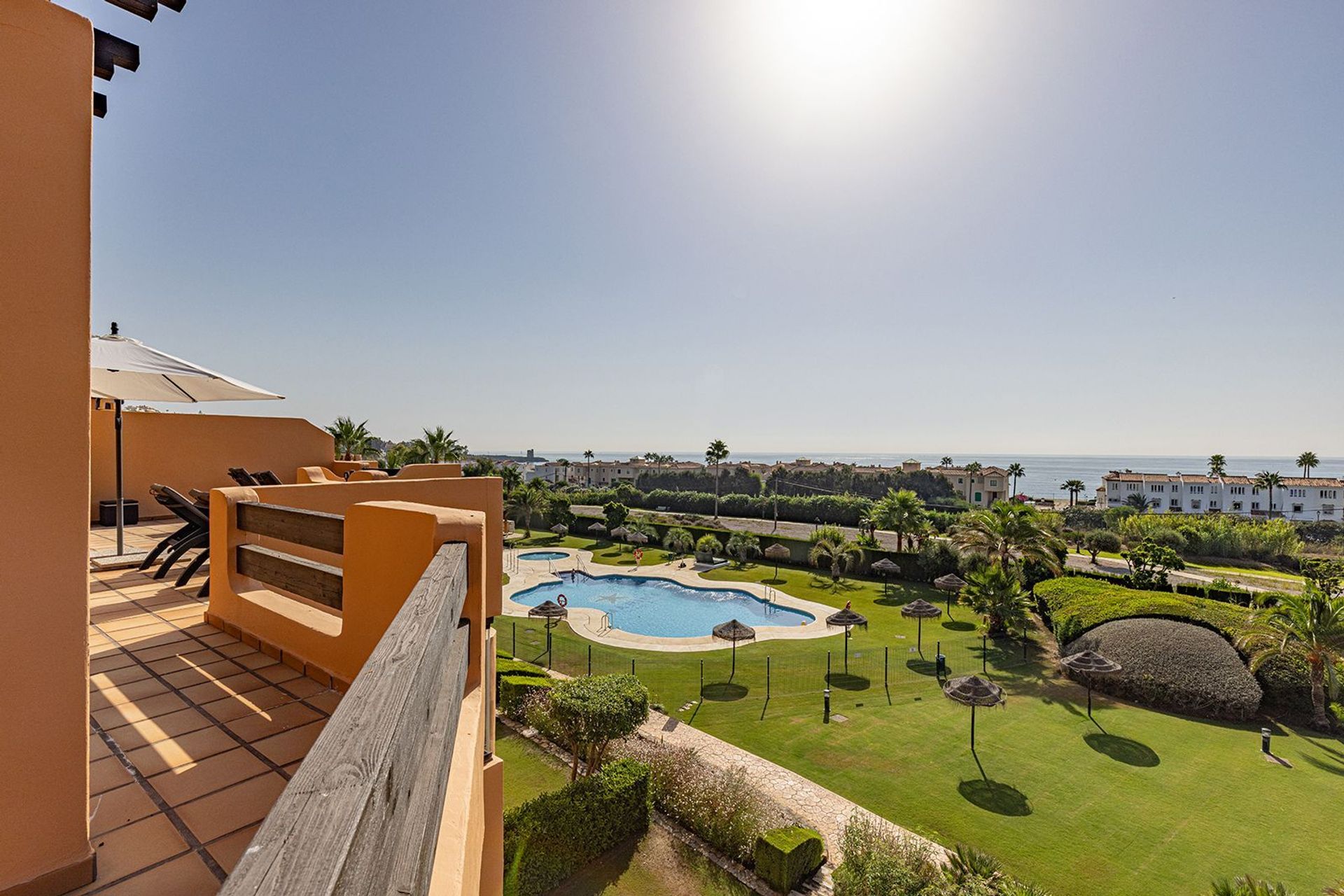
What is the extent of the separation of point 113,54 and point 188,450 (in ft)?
39.1

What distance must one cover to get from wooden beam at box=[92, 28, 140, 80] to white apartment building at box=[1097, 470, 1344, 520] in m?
84.3

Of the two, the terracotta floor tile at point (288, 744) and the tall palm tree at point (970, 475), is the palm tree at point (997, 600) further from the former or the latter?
the tall palm tree at point (970, 475)

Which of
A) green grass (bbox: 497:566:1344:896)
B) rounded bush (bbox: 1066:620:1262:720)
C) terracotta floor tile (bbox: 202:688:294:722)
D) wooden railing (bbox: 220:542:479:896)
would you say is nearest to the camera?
wooden railing (bbox: 220:542:479:896)

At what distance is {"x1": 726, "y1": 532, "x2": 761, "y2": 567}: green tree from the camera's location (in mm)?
32500

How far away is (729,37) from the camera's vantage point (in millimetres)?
10352

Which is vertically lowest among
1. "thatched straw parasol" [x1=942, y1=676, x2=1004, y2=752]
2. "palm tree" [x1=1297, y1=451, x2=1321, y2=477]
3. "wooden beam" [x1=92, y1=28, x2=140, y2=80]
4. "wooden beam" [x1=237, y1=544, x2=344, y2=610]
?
"thatched straw parasol" [x1=942, y1=676, x2=1004, y2=752]

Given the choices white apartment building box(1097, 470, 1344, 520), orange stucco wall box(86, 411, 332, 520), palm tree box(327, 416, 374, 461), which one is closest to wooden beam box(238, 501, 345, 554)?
orange stucco wall box(86, 411, 332, 520)

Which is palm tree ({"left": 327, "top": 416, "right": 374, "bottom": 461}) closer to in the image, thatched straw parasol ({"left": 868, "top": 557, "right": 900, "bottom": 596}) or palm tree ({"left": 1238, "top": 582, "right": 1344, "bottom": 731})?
thatched straw parasol ({"left": 868, "top": 557, "right": 900, "bottom": 596})

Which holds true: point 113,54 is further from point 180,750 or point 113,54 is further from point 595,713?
point 595,713

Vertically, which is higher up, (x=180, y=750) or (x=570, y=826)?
(x=180, y=750)

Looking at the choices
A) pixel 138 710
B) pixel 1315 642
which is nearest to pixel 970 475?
pixel 1315 642

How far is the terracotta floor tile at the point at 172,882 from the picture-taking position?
173 cm

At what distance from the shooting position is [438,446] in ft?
107

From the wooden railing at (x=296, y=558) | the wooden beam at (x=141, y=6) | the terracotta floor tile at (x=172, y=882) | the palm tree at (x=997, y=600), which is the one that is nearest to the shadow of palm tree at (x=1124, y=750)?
the palm tree at (x=997, y=600)
